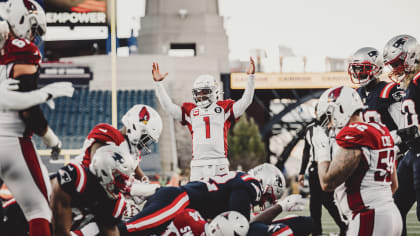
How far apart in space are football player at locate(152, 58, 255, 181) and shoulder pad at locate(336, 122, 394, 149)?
2.52 m

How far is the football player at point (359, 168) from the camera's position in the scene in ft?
11.9

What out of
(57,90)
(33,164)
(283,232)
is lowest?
(283,232)

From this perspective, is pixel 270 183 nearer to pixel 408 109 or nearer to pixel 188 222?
pixel 188 222

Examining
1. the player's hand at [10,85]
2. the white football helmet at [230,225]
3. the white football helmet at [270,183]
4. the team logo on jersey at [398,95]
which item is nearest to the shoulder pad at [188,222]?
the white football helmet at [230,225]

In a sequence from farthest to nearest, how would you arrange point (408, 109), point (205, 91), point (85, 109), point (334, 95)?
point (85, 109) < point (205, 91) < point (408, 109) < point (334, 95)

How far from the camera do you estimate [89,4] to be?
2209 cm

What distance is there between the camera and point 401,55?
Answer: 5238 millimetres

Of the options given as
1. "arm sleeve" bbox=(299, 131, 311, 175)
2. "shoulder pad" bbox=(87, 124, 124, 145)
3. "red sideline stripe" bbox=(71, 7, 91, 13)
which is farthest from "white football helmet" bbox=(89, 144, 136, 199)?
"red sideline stripe" bbox=(71, 7, 91, 13)

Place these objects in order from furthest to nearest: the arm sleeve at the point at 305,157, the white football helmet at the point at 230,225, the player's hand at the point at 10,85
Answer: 1. the arm sleeve at the point at 305,157
2. the white football helmet at the point at 230,225
3. the player's hand at the point at 10,85

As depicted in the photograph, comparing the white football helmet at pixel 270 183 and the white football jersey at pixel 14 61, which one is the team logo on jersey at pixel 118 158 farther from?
the white football helmet at pixel 270 183

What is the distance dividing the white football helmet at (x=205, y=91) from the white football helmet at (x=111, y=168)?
2.43 meters

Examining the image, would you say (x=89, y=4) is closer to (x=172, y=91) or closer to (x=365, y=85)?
(x=172, y=91)

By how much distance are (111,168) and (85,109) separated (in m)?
20.9

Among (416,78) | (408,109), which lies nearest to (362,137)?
(408,109)
